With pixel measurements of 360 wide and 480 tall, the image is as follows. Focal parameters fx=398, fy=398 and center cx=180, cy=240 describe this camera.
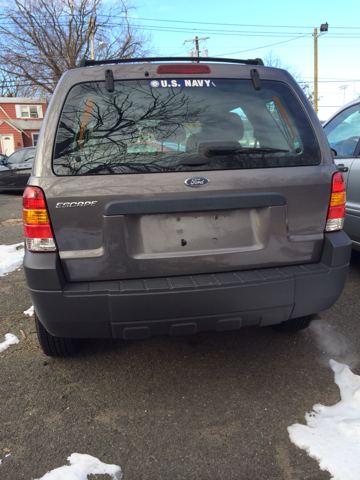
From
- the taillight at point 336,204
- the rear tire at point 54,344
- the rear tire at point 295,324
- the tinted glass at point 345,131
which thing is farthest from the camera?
the tinted glass at point 345,131

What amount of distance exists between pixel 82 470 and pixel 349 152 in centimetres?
414

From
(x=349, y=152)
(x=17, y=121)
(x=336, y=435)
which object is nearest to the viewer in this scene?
(x=336, y=435)

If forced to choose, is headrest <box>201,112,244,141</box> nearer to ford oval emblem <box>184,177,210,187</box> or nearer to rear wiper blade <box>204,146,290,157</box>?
rear wiper blade <box>204,146,290,157</box>

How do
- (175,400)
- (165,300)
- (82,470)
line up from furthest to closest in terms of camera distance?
(175,400) < (165,300) < (82,470)

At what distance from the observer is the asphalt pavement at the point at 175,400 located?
6.57 feet

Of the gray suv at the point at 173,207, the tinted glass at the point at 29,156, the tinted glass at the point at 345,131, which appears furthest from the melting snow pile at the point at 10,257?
the tinted glass at the point at 29,156

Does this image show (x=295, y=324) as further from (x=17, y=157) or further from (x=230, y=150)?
(x=17, y=157)

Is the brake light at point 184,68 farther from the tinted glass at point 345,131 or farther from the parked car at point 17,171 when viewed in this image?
the parked car at point 17,171

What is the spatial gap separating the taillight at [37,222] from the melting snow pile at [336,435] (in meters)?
1.70

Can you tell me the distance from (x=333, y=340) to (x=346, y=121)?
295cm

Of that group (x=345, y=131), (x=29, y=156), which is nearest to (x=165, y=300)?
(x=345, y=131)

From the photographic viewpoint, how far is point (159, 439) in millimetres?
2154

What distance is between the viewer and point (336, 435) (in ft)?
6.93

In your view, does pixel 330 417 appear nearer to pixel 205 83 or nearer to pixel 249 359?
pixel 249 359
